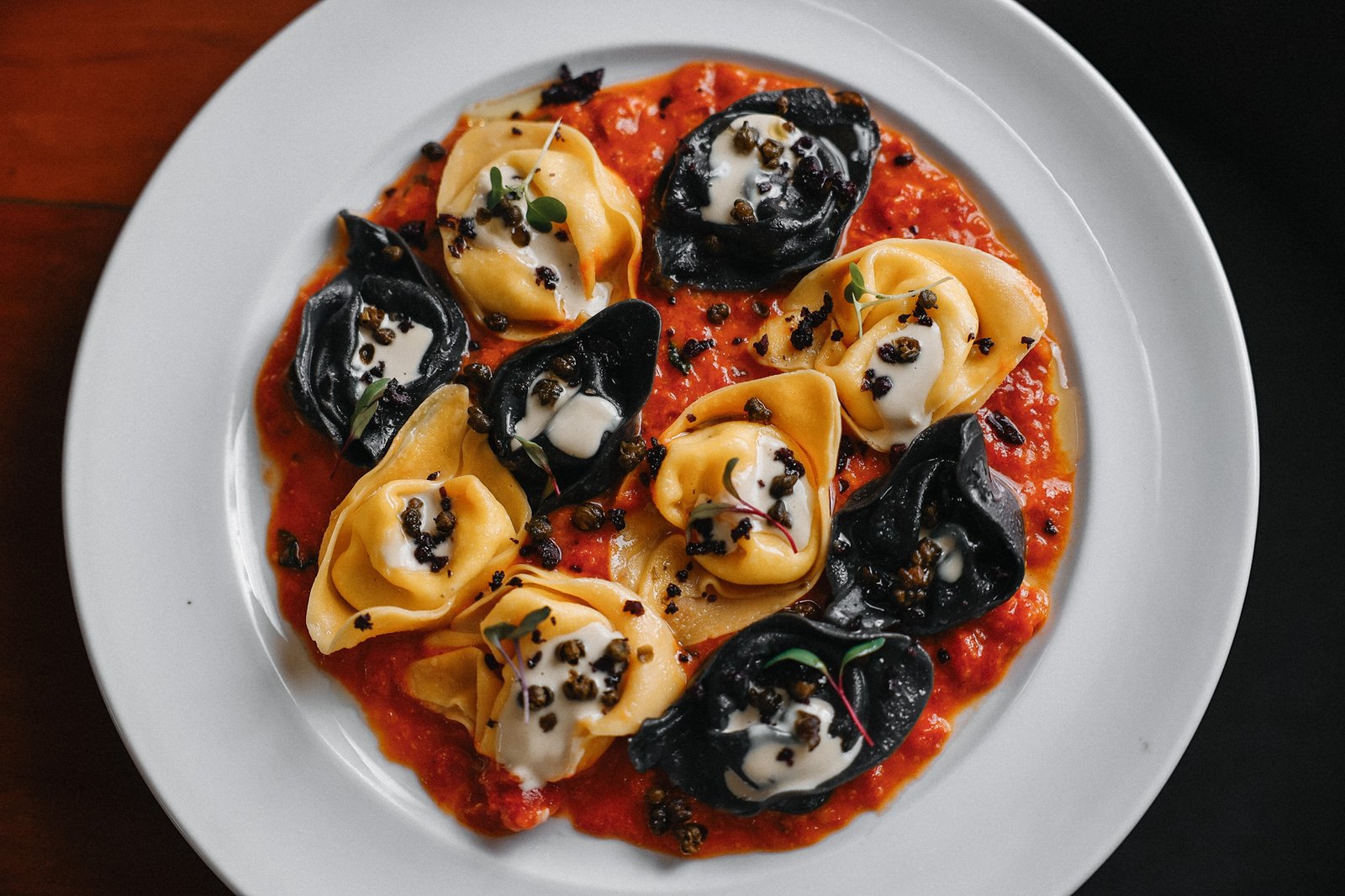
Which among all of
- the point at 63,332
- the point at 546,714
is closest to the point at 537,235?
the point at 546,714

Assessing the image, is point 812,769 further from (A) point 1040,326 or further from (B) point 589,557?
(A) point 1040,326

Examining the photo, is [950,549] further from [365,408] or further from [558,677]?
[365,408]

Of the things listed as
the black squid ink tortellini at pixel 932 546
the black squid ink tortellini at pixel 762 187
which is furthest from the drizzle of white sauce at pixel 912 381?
the black squid ink tortellini at pixel 762 187

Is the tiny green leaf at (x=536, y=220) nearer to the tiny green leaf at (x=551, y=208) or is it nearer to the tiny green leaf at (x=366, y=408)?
the tiny green leaf at (x=551, y=208)

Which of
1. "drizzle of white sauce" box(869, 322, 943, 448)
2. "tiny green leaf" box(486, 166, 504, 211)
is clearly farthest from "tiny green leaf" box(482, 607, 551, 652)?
"tiny green leaf" box(486, 166, 504, 211)

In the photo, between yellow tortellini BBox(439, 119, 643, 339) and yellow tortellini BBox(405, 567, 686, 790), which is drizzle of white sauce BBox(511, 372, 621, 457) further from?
yellow tortellini BBox(405, 567, 686, 790)

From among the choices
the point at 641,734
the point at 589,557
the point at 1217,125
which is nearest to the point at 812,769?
the point at 641,734
